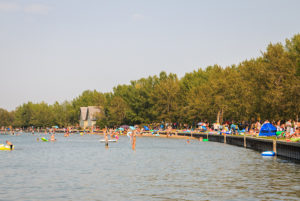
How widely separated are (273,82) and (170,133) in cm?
5839

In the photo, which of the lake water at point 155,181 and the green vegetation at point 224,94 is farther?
the green vegetation at point 224,94

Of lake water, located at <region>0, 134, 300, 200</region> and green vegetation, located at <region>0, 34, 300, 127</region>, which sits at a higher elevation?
green vegetation, located at <region>0, 34, 300, 127</region>

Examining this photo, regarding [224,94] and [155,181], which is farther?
[224,94]

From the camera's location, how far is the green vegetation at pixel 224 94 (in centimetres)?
8394

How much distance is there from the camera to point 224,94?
122812 mm

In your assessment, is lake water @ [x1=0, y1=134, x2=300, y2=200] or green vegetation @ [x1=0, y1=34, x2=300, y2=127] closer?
lake water @ [x1=0, y1=134, x2=300, y2=200]

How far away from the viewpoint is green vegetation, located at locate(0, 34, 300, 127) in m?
83.9

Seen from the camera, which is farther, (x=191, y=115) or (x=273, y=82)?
(x=191, y=115)

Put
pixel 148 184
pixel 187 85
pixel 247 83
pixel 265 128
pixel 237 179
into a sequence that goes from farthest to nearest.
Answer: pixel 187 85
pixel 247 83
pixel 265 128
pixel 237 179
pixel 148 184

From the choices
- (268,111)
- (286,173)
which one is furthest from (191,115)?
(286,173)

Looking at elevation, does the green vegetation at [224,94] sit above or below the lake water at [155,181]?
above

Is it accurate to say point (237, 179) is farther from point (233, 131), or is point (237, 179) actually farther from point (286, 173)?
point (233, 131)

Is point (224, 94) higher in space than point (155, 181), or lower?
higher

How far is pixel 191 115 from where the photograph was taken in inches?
5630
